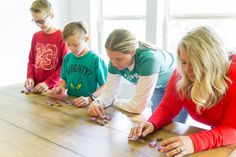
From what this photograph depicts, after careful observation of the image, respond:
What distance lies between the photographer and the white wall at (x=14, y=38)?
343 cm

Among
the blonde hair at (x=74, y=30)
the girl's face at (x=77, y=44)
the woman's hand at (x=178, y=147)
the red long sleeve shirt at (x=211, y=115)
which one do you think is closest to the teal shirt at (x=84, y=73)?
the girl's face at (x=77, y=44)

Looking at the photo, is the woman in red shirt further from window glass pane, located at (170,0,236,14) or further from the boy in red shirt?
window glass pane, located at (170,0,236,14)

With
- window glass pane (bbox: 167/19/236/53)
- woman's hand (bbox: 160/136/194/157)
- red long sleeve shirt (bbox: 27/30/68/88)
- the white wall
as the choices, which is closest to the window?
window glass pane (bbox: 167/19/236/53)

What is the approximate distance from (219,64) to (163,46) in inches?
95.8

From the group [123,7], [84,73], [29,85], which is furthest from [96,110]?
[123,7]

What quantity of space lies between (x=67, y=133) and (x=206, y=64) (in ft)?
2.30

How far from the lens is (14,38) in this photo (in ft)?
Result: 11.7

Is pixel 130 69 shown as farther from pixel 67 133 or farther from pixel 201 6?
pixel 201 6

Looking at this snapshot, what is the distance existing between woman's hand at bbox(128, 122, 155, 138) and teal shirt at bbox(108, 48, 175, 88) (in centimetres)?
35

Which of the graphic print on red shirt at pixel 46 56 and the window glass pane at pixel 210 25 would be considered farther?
the window glass pane at pixel 210 25

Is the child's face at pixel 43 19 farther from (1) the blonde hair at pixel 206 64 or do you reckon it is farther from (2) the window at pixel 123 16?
(2) the window at pixel 123 16

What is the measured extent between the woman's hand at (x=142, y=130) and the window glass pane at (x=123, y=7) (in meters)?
2.65

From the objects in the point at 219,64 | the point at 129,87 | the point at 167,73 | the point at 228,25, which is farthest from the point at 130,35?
the point at 129,87

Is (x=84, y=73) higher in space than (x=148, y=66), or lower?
lower
